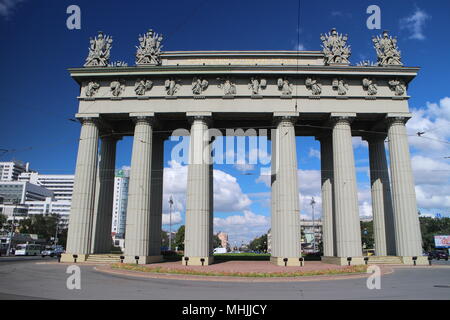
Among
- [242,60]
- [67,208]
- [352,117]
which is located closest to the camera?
[352,117]

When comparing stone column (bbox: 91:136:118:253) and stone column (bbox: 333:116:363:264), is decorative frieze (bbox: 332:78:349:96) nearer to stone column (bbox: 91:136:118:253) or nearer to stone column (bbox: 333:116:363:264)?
stone column (bbox: 333:116:363:264)

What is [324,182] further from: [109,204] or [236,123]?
[109,204]


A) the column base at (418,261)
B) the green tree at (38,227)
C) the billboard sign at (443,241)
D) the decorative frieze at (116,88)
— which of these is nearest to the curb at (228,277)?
the column base at (418,261)

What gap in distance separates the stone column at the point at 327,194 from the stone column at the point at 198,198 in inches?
508

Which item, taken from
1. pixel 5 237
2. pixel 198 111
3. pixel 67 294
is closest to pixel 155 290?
pixel 67 294

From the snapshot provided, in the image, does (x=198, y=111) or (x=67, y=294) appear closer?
(x=67, y=294)

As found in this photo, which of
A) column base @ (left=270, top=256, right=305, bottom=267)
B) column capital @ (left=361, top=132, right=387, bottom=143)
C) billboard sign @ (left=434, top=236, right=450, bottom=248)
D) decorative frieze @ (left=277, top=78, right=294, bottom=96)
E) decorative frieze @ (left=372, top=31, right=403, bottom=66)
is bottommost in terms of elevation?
column base @ (left=270, top=256, right=305, bottom=267)

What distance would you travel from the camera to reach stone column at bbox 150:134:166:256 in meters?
38.7

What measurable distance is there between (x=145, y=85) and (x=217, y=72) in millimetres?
7550

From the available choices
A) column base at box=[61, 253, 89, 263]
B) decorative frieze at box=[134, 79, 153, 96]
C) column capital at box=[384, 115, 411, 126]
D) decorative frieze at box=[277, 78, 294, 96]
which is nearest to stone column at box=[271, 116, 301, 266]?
decorative frieze at box=[277, 78, 294, 96]

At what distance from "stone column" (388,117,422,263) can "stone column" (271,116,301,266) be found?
9.73 metres

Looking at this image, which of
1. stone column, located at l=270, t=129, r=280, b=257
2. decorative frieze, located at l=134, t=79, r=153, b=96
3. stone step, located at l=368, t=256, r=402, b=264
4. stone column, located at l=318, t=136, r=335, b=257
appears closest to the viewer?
stone step, located at l=368, t=256, r=402, b=264

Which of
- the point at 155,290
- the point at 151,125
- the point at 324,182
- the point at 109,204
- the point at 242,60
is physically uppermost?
the point at 242,60

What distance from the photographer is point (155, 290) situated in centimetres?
1553
